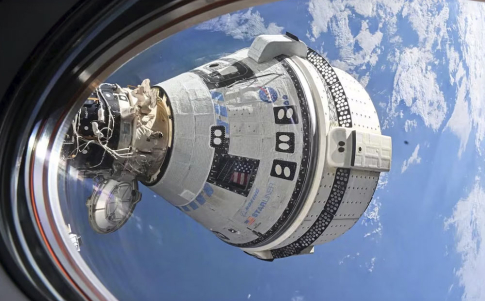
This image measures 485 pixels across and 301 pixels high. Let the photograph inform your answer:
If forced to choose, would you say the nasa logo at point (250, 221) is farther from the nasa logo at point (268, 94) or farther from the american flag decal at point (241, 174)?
the nasa logo at point (268, 94)

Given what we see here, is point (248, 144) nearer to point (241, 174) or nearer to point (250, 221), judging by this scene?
point (241, 174)

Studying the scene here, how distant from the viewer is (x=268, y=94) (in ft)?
16.1

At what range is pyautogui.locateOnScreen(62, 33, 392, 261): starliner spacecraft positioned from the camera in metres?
4.77

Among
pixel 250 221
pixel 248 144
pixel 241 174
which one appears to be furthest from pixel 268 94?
pixel 250 221

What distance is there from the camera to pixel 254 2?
231 cm

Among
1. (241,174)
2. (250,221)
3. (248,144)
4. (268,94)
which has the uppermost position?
(268,94)

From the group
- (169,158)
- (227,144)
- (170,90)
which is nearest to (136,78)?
(170,90)

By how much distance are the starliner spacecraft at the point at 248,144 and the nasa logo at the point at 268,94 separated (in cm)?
1

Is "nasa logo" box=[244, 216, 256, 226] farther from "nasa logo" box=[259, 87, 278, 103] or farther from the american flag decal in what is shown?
"nasa logo" box=[259, 87, 278, 103]

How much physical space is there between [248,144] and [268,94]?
0.64 m

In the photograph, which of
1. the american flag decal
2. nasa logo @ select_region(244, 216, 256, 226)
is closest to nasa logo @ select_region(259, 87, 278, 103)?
the american flag decal

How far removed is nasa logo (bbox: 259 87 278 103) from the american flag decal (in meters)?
0.80

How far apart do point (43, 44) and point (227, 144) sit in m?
2.95

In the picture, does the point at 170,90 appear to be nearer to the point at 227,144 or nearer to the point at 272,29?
the point at 227,144
